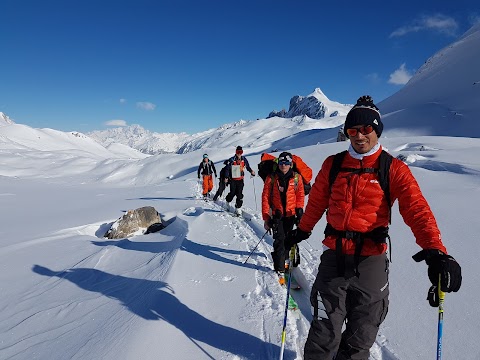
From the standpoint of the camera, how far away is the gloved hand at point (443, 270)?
1966mm

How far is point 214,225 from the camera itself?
8.90 meters

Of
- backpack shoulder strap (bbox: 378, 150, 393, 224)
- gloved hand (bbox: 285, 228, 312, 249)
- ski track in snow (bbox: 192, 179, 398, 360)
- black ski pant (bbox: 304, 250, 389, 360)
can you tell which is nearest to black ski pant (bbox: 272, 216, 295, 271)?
ski track in snow (bbox: 192, 179, 398, 360)

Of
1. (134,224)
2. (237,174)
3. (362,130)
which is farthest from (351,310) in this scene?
(237,174)

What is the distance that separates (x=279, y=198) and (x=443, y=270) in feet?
10.7

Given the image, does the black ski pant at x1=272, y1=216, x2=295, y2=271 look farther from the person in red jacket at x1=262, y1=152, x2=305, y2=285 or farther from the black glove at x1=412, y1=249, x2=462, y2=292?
the black glove at x1=412, y1=249, x2=462, y2=292

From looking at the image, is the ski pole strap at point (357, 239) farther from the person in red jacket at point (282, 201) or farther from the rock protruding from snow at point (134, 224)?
the rock protruding from snow at point (134, 224)

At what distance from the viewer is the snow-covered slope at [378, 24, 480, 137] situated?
36.0 m

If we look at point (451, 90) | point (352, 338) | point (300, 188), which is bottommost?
point (352, 338)

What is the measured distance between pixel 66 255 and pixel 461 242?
26.9 feet

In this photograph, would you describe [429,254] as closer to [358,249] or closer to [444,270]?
[444,270]

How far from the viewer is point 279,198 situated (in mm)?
5180

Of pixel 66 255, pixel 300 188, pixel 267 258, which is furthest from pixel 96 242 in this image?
pixel 300 188

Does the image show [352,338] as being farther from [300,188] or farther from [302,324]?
[300,188]

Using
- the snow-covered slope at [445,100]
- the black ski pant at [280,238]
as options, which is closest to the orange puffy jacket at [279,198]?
the black ski pant at [280,238]
